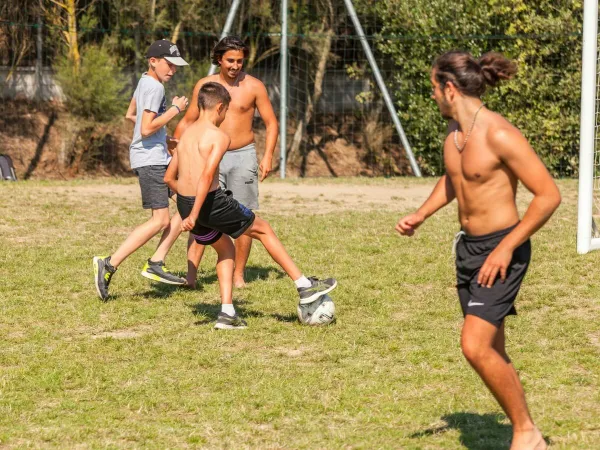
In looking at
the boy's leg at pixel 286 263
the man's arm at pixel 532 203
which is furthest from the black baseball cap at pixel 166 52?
the man's arm at pixel 532 203

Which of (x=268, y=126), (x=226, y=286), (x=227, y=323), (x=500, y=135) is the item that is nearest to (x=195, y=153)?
(x=226, y=286)

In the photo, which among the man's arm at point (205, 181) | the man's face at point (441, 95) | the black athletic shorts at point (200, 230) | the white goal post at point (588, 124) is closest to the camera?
the man's face at point (441, 95)

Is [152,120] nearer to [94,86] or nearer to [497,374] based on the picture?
[497,374]

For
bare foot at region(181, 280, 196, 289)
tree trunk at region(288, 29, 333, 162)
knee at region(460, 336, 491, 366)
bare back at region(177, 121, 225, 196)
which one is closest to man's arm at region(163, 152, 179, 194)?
bare back at region(177, 121, 225, 196)

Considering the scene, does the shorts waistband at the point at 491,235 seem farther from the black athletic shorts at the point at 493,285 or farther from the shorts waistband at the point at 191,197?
the shorts waistband at the point at 191,197

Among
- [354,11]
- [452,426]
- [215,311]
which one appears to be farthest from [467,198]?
[354,11]

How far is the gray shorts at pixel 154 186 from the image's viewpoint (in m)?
8.62

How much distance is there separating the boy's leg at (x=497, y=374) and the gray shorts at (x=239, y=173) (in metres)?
4.35

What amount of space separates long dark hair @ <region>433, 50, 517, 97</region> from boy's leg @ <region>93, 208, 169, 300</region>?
4167mm

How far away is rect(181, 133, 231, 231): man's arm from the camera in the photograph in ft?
22.9

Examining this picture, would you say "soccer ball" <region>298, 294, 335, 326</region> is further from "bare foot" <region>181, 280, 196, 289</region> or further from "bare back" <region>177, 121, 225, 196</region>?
"bare foot" <region>181, 280, 196, 289</region>

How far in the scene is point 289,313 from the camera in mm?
7867

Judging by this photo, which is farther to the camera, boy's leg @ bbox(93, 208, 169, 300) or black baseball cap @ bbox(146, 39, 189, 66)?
black baseball cap @ bbox(146, 39, 189, 66)

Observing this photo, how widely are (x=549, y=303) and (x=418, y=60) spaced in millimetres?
12298
